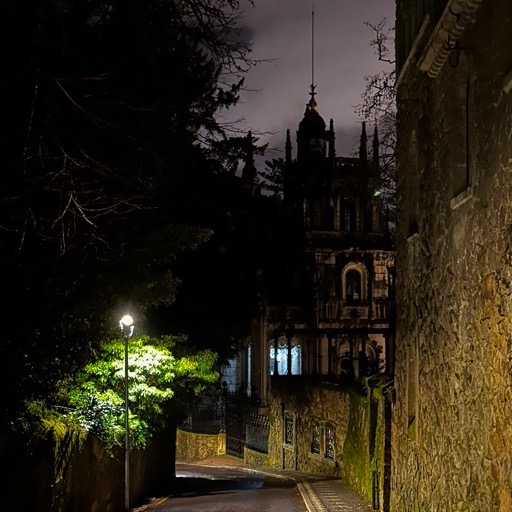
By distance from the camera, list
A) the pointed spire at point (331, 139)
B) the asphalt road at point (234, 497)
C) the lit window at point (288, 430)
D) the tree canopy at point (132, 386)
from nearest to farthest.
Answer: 1. the tree canopy at point (132, 386)
2. the asphalt road at point (234, 497)
3. the lit window at point (288, 430)
4. the pointed spire at point (331, 139)

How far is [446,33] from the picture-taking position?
8797 mm

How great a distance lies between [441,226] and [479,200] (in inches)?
69.4

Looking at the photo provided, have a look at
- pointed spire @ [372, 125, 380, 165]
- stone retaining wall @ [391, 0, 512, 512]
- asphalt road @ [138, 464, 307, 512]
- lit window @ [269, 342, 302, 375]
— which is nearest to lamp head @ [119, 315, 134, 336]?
asphalt road @ [138, 464, 307, 512]

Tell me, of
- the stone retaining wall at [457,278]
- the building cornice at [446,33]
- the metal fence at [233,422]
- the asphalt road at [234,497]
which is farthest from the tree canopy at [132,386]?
the metal fence at [233,422]

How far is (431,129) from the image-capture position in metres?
10.5

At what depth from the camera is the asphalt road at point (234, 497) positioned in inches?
653

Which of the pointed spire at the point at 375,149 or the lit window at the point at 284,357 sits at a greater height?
the pointed spire at the point at 375,149

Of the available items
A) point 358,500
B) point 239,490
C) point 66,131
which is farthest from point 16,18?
point 239,490

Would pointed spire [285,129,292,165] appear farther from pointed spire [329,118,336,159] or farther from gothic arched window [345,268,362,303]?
gothic arched window [345,268,362,303]

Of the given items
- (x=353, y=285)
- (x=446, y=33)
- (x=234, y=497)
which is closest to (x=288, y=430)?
(x=234, y=497)

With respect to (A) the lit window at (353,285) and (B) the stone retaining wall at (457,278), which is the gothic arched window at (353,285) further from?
(B) the stone retaining wall at (457,278)

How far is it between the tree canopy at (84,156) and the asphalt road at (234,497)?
14.5 ft

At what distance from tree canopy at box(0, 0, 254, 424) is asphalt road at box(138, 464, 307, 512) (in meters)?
4.42

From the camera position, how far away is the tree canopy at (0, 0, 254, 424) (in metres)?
9.38
